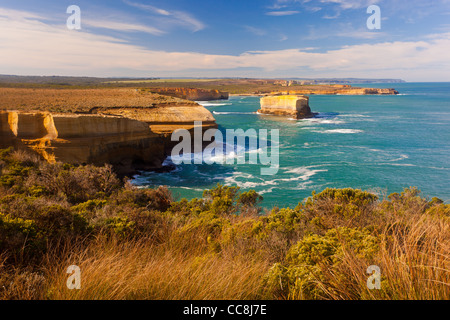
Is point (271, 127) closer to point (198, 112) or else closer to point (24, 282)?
point (198, 112)

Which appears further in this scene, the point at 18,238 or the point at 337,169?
Answer: the point at 337,169

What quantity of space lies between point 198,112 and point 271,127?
17078mm

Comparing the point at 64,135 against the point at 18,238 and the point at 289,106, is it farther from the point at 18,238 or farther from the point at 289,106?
the point at 289,106

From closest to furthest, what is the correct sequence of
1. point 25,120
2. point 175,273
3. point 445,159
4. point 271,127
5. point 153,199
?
point 175,273 < point 153,199 < point 25,120 < point 445,159 < point 271,127

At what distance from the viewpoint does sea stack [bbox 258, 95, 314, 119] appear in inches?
2392

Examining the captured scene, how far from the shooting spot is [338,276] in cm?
276

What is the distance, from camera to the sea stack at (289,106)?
199ft

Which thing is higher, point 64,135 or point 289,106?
point 289,106

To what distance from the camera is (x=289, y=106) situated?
62.8m

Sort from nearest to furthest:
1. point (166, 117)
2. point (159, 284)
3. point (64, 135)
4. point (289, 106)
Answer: point (159, 284)
point (64, 135)
point (166, 117)
point (289, 106)

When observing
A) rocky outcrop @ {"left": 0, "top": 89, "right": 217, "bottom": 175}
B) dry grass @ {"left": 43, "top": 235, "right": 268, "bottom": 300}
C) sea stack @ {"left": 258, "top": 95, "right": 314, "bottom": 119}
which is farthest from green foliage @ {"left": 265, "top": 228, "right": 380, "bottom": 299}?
sea stack @ {"left": 258, "top": 95, "right": 314, "bottom": 119}

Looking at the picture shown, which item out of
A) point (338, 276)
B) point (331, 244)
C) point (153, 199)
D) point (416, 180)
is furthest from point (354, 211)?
point (416, 180)

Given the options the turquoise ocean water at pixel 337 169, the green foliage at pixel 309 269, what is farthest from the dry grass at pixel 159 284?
the turquoise ocean water at pixel 337 169

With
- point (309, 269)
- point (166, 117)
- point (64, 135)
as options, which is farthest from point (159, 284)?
point (166, 117)
